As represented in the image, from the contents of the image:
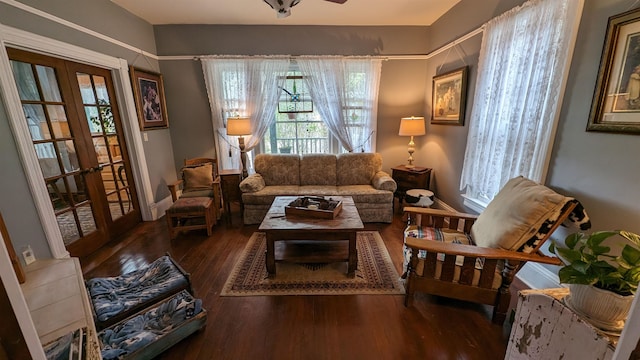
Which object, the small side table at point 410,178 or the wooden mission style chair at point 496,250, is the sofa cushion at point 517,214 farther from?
the small side table at point 410,178

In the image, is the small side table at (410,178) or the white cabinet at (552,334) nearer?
the white cabinet at (552,334)

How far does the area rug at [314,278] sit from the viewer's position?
212 centimetres

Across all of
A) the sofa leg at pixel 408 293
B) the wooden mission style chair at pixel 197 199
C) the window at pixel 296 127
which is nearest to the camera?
the sofa leg at pixel 408 293

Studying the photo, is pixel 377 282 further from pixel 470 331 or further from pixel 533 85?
pixel 533 85

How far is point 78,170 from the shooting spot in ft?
8.54

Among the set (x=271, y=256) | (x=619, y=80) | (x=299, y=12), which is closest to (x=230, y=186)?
(x=271, y=256)

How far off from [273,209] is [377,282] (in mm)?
1207

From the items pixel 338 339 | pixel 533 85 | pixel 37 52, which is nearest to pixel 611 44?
pixel 533 85

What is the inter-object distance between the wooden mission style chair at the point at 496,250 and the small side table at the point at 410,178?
5.33ft

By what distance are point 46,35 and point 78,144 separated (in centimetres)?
99

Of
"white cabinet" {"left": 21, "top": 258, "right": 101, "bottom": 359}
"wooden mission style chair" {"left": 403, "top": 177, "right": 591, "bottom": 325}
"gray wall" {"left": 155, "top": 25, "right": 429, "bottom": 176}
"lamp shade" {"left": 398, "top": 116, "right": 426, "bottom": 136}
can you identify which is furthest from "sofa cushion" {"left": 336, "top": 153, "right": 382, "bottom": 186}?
"white cabinet" {"left": 21, "top": 258, "right": 101, "bottom": 359}

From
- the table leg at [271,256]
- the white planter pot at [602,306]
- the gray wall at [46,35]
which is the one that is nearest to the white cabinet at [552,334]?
the white planter pot at [602,306]

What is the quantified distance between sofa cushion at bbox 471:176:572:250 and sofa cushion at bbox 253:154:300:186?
2.50m

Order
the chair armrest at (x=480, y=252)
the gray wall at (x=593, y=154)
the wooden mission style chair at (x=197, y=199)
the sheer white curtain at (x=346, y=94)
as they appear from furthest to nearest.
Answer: the sheer white curtain at (x=346, y=94) < the wooden mission style chair at (x=197, y=199) < the chair armrest at (x=480, y=252) < the gray wall at (x=593, y=154)
